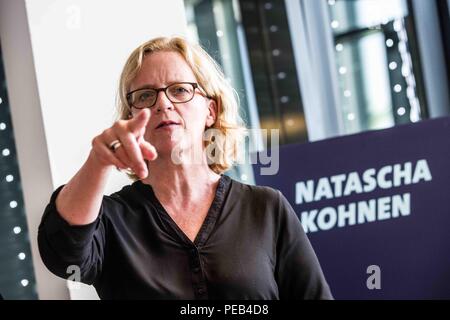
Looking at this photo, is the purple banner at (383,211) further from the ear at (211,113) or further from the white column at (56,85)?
the ear at (211,113)

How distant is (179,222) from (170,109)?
18cm

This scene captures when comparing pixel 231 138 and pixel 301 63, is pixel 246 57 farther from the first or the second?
pixel 231 138

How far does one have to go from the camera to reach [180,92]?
4.06ft

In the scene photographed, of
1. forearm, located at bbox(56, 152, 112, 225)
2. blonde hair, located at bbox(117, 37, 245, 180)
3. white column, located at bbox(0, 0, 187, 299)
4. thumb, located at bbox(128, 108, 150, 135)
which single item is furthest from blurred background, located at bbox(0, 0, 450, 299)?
thumb, located at bbox(128, 108, 150, 135)

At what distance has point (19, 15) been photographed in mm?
1632

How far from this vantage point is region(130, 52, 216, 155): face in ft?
3.90

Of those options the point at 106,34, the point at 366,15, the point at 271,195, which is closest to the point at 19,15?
the point at 106,34

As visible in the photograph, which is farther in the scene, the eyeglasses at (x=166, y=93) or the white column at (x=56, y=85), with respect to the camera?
the white column at (x=56, y=85)

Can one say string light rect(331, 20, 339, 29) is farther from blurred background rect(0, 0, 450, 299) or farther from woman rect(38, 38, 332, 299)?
woman rect(38, 38, 332, 299)

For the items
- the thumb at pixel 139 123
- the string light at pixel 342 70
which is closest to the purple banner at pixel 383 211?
the thumb at pixel 139 123

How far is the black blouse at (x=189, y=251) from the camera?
1100 millimetres

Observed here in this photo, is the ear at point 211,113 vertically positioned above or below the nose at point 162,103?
below

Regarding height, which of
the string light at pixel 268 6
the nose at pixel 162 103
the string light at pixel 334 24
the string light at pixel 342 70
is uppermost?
the string light at pixel 268 6

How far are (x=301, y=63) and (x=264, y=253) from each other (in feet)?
8.67
